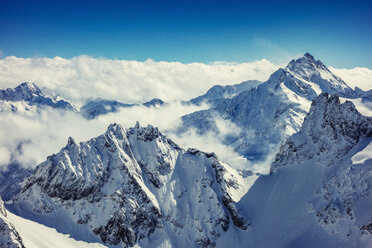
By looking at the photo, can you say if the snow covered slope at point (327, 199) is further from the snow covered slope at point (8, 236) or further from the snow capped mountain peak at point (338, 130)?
the snow covered slope at point (8, 236)

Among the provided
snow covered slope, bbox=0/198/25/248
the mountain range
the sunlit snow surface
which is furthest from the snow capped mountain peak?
snow covered slope, bbox=0/198/25/248

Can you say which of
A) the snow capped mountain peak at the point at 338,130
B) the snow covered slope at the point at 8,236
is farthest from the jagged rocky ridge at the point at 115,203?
the snow capped mountain peak at the point at 338,130

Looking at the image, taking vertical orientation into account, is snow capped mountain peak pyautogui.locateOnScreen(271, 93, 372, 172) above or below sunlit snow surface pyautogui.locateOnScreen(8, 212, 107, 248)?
above

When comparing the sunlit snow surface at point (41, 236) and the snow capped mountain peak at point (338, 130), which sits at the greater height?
the snow capped mountain peak at point (338, 130)

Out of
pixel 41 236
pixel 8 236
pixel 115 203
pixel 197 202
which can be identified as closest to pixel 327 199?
pixel 197 202

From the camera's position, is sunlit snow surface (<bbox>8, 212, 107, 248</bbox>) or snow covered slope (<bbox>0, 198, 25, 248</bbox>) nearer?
snow covered slope (<bbox>0, 198, 25, 248</bbox>)

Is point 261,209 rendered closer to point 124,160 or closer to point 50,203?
point 124,160

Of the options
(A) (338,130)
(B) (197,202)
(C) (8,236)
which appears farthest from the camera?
(B) (197,202)

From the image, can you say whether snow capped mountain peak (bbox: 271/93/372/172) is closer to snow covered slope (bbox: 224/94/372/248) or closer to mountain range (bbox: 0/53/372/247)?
snow covered slope (bbox: 224/94/372/248)

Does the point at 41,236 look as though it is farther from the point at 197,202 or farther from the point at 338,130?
the point at 338,130
